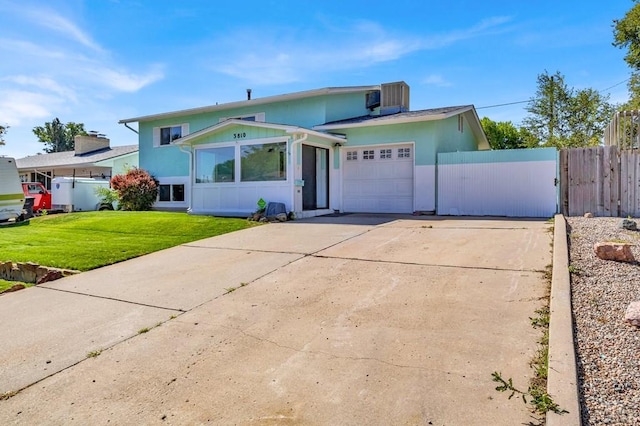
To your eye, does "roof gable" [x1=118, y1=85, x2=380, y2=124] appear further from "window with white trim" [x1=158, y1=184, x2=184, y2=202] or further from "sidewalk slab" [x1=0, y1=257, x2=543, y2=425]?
"sidewalk slab" [x1=0, y1=257, x2=543, y2=425]

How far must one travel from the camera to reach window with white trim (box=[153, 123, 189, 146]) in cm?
1810

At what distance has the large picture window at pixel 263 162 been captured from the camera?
12.0m

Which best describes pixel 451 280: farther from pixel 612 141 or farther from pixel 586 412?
pixel 612 141

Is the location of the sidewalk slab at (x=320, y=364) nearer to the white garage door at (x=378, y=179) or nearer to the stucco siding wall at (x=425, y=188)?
the stucco siding wall at (x=425, y=188)

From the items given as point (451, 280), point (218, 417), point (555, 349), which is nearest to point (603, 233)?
point (451, 280)

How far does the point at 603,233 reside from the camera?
6.96 m

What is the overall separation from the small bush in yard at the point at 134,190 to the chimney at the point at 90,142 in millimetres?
13830

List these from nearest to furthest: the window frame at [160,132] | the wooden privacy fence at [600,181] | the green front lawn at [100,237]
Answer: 1. the green front lawn at [100,237]
2. the wooden privacy fence at [600,181]
3. the window frame at [160,132]

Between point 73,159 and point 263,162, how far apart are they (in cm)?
2025

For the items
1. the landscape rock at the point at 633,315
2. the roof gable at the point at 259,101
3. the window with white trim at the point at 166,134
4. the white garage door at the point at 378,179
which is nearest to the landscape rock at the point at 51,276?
A: the landscape rock at the point at 633,315

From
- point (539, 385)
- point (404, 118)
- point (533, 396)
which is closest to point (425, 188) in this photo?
point (404, 118)

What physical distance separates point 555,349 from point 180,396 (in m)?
2.71

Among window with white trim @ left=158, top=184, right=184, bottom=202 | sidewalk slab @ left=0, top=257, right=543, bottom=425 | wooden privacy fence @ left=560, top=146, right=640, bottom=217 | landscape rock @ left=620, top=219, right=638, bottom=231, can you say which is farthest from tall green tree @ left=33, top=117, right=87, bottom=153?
landscape rock @ left=620, top=219, right=638, bottom=231

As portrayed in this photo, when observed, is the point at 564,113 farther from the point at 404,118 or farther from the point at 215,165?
the point at 215,165
